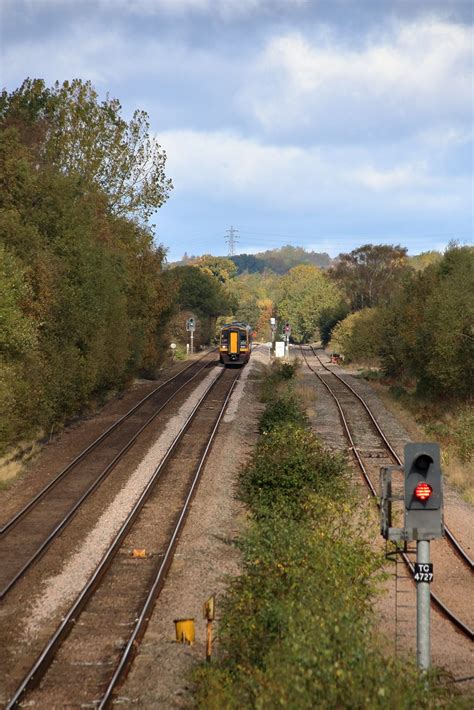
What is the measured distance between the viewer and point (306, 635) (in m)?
8.60

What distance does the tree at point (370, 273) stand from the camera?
90.6 meters

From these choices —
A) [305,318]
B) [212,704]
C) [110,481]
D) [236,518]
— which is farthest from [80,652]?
[305,318]

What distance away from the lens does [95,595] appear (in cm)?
1429

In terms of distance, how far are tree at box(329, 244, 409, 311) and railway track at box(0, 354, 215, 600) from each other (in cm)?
5947

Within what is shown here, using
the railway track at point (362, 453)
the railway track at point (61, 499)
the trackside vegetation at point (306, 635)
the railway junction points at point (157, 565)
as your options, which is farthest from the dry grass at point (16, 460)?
the railway track at point (362, 453)

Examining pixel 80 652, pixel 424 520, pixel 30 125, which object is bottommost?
pixel 80 652

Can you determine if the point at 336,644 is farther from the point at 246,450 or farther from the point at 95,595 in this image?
the point at 246,450

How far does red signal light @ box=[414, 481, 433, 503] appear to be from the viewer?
8648 mm

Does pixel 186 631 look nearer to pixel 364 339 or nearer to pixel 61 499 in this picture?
pixel 61 499

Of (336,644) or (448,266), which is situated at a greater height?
(448,266)

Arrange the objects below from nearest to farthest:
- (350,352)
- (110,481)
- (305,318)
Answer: (110,481) < (350,352) < (305,318)

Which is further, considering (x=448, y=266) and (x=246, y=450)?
(x=448, y=266)

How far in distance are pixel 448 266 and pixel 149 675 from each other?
122 feet

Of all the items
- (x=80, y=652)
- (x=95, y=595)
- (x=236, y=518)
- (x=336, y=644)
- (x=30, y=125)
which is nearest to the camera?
(x=336, y=644)
